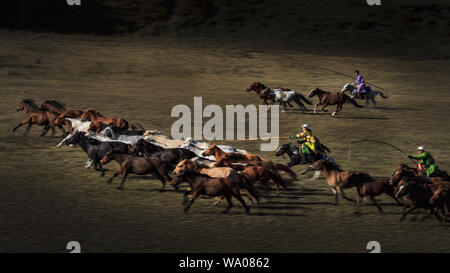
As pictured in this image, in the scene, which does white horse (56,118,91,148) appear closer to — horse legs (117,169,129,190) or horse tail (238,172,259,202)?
horse legs (117,169,129,190)

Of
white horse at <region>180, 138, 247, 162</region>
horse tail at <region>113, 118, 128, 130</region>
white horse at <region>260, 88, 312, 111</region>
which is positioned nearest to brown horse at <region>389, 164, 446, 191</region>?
white horse at <region>180, 138, 247, 162</region>

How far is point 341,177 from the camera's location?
13000 millimetres

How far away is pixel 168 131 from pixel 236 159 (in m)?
8.01

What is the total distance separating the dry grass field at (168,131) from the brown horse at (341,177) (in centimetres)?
42

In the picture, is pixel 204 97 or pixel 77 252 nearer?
pixel 77 252

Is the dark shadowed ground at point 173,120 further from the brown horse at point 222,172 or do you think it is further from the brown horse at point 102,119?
the brown horse at point 102,119

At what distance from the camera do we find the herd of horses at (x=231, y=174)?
1185cm

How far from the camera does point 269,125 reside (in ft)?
76.4

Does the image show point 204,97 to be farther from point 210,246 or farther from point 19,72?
point 210,246

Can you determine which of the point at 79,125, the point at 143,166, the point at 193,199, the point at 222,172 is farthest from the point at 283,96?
the point at 193,199

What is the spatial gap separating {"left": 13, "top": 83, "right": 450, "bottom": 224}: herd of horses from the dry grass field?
33 centimetres

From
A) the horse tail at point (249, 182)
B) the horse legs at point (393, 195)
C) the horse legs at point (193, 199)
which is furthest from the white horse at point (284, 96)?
the horse legs at point (193, 199)
